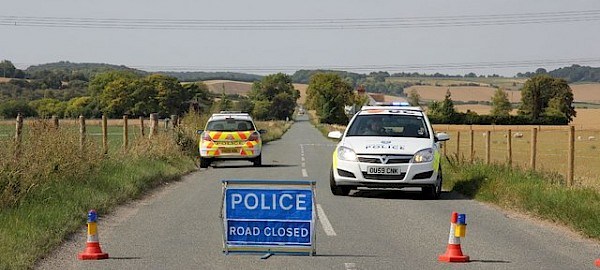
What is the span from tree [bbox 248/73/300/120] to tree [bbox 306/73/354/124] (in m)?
6.00

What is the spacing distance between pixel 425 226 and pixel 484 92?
138665 millimetres

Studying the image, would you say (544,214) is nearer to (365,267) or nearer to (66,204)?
(365,267)

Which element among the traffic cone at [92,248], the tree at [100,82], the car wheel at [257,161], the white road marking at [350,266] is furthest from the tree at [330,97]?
the white road marking at [350,266]

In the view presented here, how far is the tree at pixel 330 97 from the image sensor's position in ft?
386

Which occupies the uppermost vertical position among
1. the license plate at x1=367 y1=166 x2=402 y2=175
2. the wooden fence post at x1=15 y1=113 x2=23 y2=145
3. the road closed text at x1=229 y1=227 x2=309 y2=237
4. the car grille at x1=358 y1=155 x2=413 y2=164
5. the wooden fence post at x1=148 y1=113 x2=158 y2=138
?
the wooden fence post at x1=15 y1=113 x2=23 y2=145

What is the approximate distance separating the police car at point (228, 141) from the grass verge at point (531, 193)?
7058 millimetres

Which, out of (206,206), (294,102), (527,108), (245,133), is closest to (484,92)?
(527,108)

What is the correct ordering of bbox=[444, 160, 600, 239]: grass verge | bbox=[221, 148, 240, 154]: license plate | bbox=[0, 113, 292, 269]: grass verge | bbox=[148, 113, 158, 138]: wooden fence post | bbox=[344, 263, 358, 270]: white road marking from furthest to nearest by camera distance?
bbox=[148, 113, 158, 138]: wooden fence post
bbox=[221, 148, 240, 154]: license plate
bbox=[444, 160, 600, 239]: grass verge
bbox=[0, 113, 292, 269]: grass verge
bbox=[344, 263, 358, 270]: white road marking

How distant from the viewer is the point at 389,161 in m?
15.9

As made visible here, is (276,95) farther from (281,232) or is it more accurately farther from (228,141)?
(281,232)

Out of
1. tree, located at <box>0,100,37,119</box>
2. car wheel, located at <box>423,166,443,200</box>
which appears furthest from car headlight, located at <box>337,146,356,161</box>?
tree, located at <box>0,100,37,119</box>

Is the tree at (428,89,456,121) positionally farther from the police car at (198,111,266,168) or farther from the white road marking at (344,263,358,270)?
the white road marking at (344,263,358,270)

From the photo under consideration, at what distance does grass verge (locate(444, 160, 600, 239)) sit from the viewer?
40.5ft

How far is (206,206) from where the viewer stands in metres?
14.7
